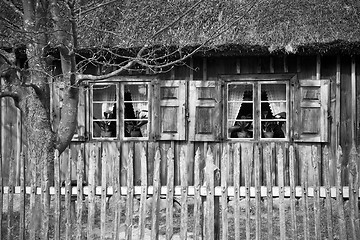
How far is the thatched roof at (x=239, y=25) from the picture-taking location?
26.2 ft

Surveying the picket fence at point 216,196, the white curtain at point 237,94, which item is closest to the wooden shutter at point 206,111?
the white curtain at point 237,94

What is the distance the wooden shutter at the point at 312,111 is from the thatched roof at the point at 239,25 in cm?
70

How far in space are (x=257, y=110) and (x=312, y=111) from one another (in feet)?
3.08

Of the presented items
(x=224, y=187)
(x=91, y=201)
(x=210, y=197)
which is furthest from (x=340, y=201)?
(x=91, y=201)

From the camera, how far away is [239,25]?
833 cm

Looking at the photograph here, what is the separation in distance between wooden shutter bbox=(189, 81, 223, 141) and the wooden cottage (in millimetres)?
18

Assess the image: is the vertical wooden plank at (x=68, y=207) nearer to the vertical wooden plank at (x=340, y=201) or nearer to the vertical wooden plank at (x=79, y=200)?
the vertical wooden plank at (x=79, y=200)

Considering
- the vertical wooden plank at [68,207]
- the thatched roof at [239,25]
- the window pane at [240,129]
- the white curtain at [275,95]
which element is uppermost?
the thatched roof at [239,25]

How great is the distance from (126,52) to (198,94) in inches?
57.2

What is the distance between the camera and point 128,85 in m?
9.16

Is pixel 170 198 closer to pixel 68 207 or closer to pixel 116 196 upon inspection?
pixel 116 196

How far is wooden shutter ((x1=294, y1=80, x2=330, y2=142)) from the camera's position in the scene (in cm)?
843

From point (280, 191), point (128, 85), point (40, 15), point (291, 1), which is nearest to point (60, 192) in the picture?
→ point (280, 191)

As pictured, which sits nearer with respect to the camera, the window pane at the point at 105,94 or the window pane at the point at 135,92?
the window pane at the point at 135,92
